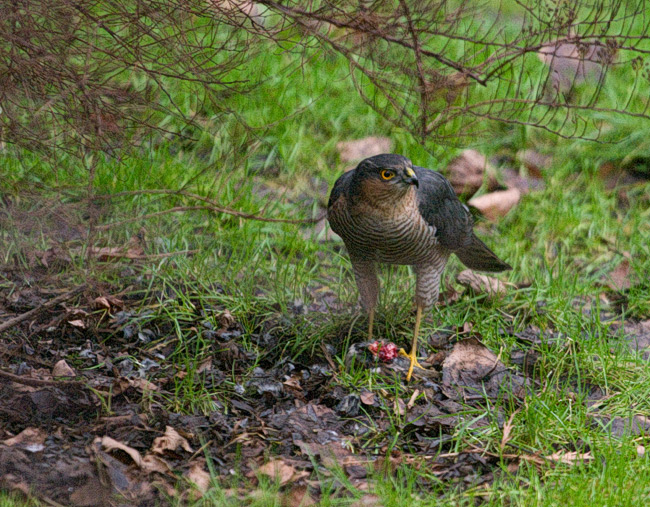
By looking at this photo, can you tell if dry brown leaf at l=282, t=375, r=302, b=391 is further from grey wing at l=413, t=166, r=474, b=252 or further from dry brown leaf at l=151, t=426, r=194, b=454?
grey wing at l=413, t=166, r=474, b=252

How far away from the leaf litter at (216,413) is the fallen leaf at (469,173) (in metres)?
1.87

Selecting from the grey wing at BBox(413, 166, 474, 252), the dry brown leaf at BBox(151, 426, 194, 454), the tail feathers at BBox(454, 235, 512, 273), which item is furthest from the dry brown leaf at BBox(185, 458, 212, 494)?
the tail feathers at BBox(454, 235, 512, 273)

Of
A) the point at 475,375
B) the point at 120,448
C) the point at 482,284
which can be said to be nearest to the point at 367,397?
the point at 475,375

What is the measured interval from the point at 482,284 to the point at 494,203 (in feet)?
4.58

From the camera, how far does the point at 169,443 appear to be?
362 cm

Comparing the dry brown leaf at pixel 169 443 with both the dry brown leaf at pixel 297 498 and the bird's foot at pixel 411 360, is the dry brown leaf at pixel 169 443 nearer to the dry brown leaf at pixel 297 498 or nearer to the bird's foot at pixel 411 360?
the dry brown leaf at pixel 297 498

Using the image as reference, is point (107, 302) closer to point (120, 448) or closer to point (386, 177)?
point (120, 448)

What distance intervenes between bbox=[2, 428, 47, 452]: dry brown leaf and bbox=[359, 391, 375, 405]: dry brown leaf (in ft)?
4.98

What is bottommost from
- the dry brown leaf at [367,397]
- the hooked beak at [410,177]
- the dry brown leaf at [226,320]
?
the dry brown leaf at [367,397]

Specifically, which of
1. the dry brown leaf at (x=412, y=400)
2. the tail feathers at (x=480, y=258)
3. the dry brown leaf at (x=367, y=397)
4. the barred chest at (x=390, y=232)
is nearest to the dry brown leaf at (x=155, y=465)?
the dry brown leaf at (x=367, y=397)

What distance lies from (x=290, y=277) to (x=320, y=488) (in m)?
2.12

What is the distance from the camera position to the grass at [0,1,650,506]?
3.57m

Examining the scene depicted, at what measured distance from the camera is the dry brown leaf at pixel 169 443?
357cm

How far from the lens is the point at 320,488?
11.3 feet
